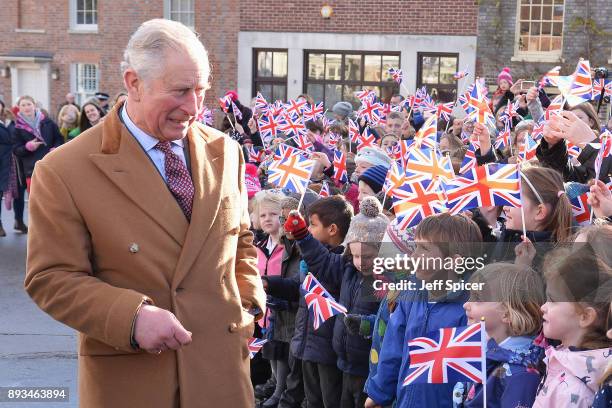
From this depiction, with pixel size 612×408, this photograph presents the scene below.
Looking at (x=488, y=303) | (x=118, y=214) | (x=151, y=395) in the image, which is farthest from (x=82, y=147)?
(x=488, y=303)

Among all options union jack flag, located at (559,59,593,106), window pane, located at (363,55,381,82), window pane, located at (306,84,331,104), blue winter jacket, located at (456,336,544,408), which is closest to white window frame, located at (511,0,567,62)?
window pane, located at (363,55,381,82)

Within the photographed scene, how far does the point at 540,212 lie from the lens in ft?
14.7

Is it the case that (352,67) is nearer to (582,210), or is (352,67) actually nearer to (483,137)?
(483,137)

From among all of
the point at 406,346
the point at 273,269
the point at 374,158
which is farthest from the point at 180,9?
the point at 406,346

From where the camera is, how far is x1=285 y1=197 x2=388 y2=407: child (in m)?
5.13

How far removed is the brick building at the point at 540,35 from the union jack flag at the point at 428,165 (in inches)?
717

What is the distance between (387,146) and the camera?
997 centimetres

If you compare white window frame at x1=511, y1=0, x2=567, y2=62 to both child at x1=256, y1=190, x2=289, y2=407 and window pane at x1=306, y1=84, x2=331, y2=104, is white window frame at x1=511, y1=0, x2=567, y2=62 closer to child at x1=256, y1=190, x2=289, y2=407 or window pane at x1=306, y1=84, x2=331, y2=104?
window pane at x1=306, y1=84, x2=331, y2=104

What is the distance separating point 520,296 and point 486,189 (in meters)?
→ 1.04

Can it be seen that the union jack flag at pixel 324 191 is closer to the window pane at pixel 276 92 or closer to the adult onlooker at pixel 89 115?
the adult onlooker at pixel 89 115

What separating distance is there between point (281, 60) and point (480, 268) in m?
22.7

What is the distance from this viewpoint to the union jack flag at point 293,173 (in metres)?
6.74

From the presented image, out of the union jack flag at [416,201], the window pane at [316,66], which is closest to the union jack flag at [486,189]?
the union jack flag at [416,201]

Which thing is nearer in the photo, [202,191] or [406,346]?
[202,191]
